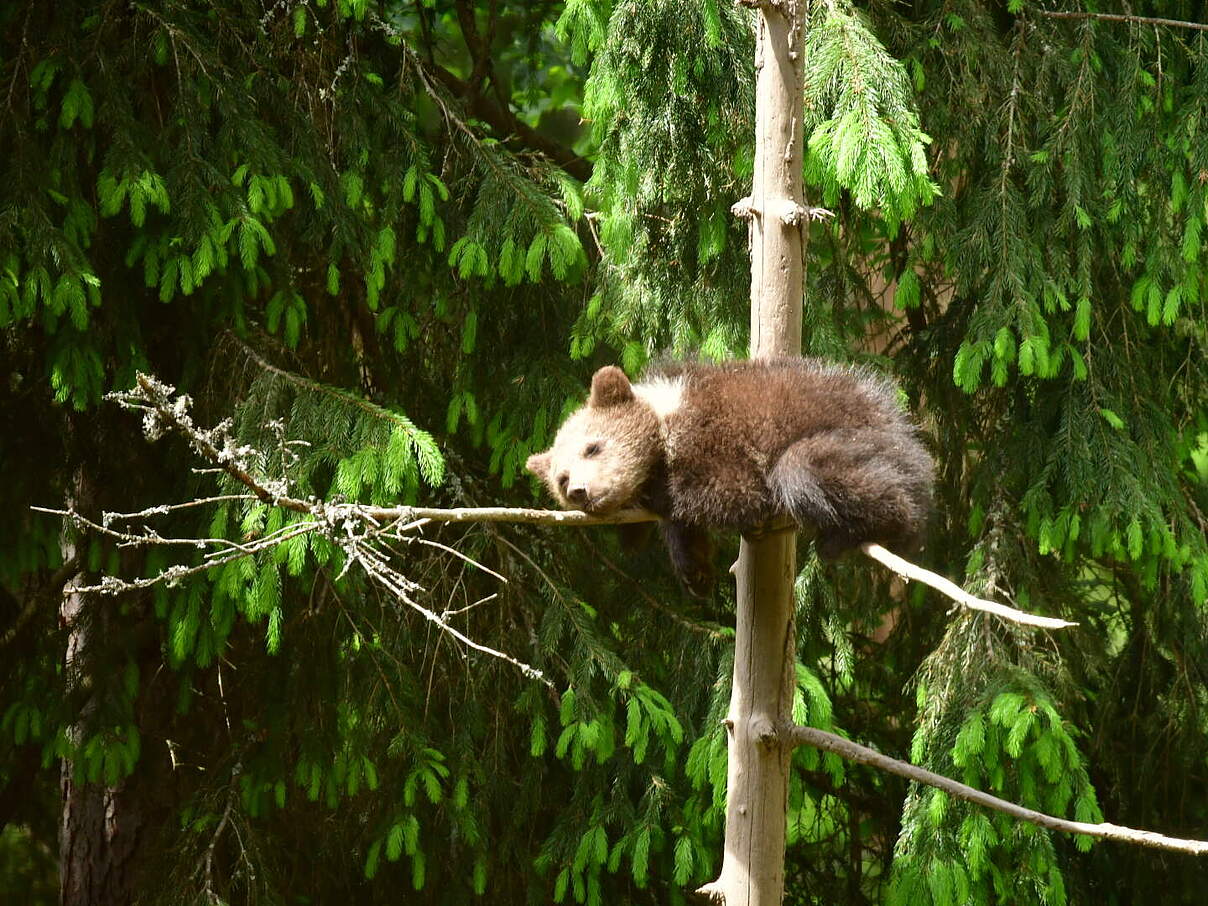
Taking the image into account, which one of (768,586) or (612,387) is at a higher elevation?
(612,387)

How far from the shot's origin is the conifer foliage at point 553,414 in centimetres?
441

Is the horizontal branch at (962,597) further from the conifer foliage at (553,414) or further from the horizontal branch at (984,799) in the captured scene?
the conifer foliage at (553,414)

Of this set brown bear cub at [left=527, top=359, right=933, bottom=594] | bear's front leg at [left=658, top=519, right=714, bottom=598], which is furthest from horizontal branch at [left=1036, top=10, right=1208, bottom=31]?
bear's front leg at [left=658, top=519, right=714, bottom=598]

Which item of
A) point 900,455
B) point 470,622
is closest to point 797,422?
point 900,455

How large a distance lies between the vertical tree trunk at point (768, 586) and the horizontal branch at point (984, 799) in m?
0.12

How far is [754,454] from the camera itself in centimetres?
297

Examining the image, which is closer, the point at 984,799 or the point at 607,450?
the point at 984,799

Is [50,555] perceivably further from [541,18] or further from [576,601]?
[541,18]

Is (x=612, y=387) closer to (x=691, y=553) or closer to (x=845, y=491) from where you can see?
(x=691, y=553)

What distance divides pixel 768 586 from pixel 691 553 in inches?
11.4

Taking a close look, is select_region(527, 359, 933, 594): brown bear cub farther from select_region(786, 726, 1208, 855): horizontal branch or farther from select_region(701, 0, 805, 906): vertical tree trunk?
select_region(786, 726, 1208, 855): horizontal branch

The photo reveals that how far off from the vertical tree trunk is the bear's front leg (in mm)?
154

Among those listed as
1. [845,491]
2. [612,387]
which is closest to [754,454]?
[845,491]

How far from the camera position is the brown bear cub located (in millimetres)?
2799
